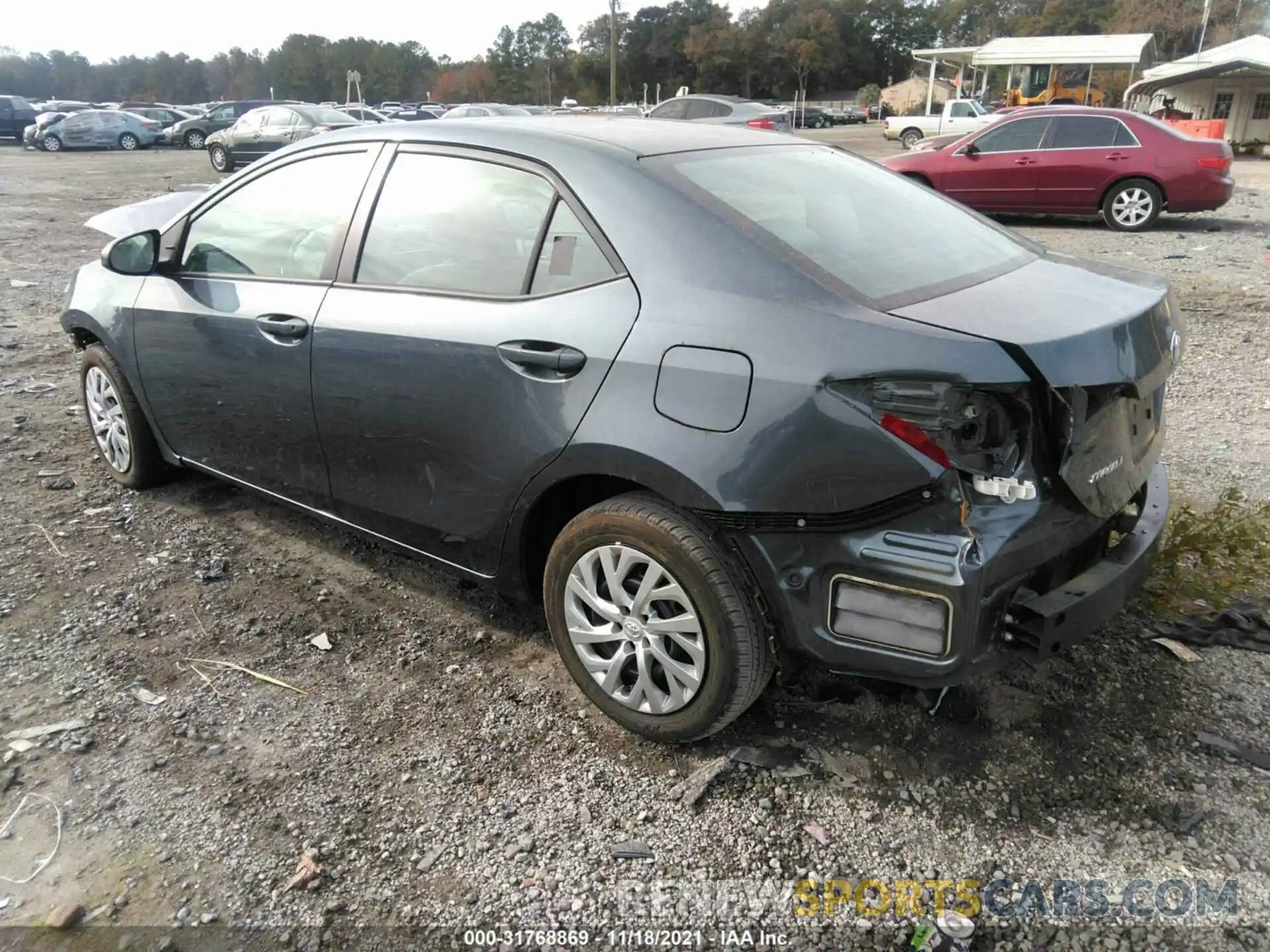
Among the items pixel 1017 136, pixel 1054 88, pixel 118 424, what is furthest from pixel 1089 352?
pixel 1054 88

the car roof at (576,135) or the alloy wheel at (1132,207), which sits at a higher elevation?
the car roof at (576,135)

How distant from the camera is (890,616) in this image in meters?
2.21

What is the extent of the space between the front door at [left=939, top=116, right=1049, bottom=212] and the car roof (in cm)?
1004

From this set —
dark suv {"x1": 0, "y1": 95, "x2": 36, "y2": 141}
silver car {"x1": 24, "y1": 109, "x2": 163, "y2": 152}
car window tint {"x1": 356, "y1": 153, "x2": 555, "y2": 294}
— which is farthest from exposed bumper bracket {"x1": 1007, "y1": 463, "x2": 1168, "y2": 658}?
dark suv {"x1": 0, "y1": 95, "x2": 36, "y2": 141}

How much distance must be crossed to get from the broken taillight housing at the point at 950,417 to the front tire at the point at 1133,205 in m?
11.6

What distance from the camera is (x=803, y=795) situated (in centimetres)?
251

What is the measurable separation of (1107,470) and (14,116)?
144 feet

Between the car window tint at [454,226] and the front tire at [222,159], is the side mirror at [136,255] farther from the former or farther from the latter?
the front tire at [222,159]

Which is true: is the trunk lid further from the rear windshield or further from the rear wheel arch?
the rear wheel arch

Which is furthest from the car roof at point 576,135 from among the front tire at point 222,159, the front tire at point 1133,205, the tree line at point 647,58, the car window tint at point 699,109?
the tree line at point 647,58

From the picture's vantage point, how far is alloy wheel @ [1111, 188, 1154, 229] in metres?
11.7

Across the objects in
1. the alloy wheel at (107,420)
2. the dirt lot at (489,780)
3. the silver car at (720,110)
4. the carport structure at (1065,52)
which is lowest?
the dirt lot at (489,780)

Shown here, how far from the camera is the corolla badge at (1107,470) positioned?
2330mm

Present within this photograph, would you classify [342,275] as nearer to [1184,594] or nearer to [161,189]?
[1184,594]
